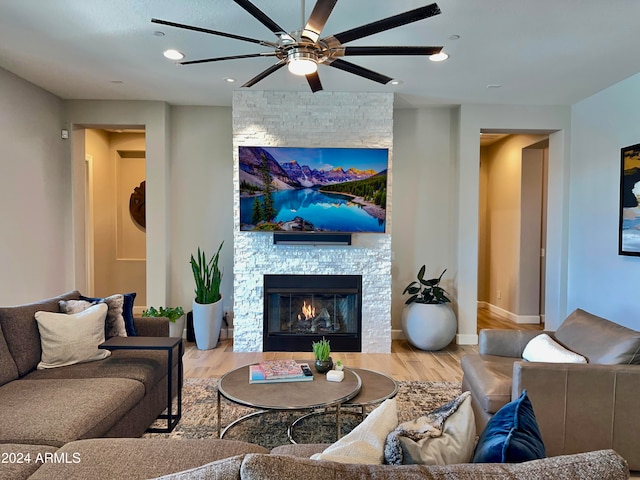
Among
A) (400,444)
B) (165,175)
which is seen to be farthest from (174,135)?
(400,444)

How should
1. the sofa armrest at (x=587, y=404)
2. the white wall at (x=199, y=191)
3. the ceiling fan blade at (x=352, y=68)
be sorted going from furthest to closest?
the white wall at (x=199, y=191) → the ceiling fan blade at (x=352, y=68) → the sofa armrest at (x=587, y=404)

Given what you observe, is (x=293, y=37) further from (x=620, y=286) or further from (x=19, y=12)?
(x=620, y=286)

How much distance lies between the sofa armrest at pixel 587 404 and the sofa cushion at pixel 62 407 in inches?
85.6

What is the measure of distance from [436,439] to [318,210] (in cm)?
347

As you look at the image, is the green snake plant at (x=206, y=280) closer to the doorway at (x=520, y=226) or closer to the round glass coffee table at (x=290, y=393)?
the round glass coffee table at (x=290, y=393)

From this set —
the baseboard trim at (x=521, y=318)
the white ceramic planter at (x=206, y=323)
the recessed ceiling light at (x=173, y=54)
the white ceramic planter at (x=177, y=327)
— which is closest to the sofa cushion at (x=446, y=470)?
the recessed ceiling light at (x=173, y=54)

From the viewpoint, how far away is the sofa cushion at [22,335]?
2369 mm

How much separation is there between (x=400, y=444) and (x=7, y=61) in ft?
14.8

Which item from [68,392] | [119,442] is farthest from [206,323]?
[119,442]

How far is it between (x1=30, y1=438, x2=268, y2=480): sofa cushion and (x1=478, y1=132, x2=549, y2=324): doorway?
18.2ft

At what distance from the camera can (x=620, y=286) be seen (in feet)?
12.9

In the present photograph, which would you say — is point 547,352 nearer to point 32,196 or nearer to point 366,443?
point 366,443

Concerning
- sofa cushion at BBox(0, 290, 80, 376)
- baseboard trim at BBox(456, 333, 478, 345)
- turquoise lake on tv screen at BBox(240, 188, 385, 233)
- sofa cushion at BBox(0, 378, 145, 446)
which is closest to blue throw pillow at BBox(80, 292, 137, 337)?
sofa cushion at BBox(0, 290, 80, 376)

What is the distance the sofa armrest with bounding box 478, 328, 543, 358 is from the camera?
9.70 feet
